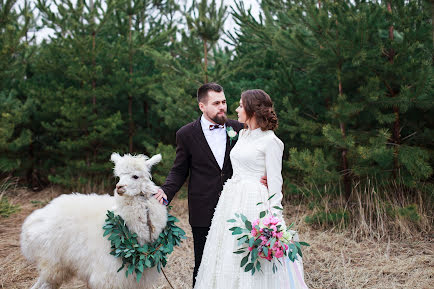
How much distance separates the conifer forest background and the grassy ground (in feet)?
1.04

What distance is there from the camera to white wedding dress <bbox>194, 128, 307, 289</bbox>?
2.69 meters

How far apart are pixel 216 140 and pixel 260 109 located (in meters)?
0.65

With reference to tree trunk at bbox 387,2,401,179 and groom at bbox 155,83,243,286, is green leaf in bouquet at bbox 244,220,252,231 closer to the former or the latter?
groom at bbox 155,83,243,286

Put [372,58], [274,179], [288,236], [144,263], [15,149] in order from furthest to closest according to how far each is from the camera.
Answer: [15,149] → [372,58] → [144,263] → [274,179] → [288,236]

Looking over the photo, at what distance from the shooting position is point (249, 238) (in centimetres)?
263

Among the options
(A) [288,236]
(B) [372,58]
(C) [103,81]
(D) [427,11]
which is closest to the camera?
(A) [288,236]

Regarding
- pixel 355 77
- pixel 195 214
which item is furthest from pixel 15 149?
pixel 355 77

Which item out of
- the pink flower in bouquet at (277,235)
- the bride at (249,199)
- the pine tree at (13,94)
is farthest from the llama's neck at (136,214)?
the pine tree at (13,94)

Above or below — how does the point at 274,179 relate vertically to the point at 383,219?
above

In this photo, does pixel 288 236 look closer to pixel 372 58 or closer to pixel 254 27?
pixel 372 58

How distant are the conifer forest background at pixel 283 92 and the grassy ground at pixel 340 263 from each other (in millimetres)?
318

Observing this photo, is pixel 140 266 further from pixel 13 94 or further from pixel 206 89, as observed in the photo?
pixel 13 94

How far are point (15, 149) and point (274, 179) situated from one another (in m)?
6.98

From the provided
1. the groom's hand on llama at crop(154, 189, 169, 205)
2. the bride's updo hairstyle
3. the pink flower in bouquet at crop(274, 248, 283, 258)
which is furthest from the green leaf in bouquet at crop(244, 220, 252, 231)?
the groom's hand on llama at crop(154, 189, 169, 205)
